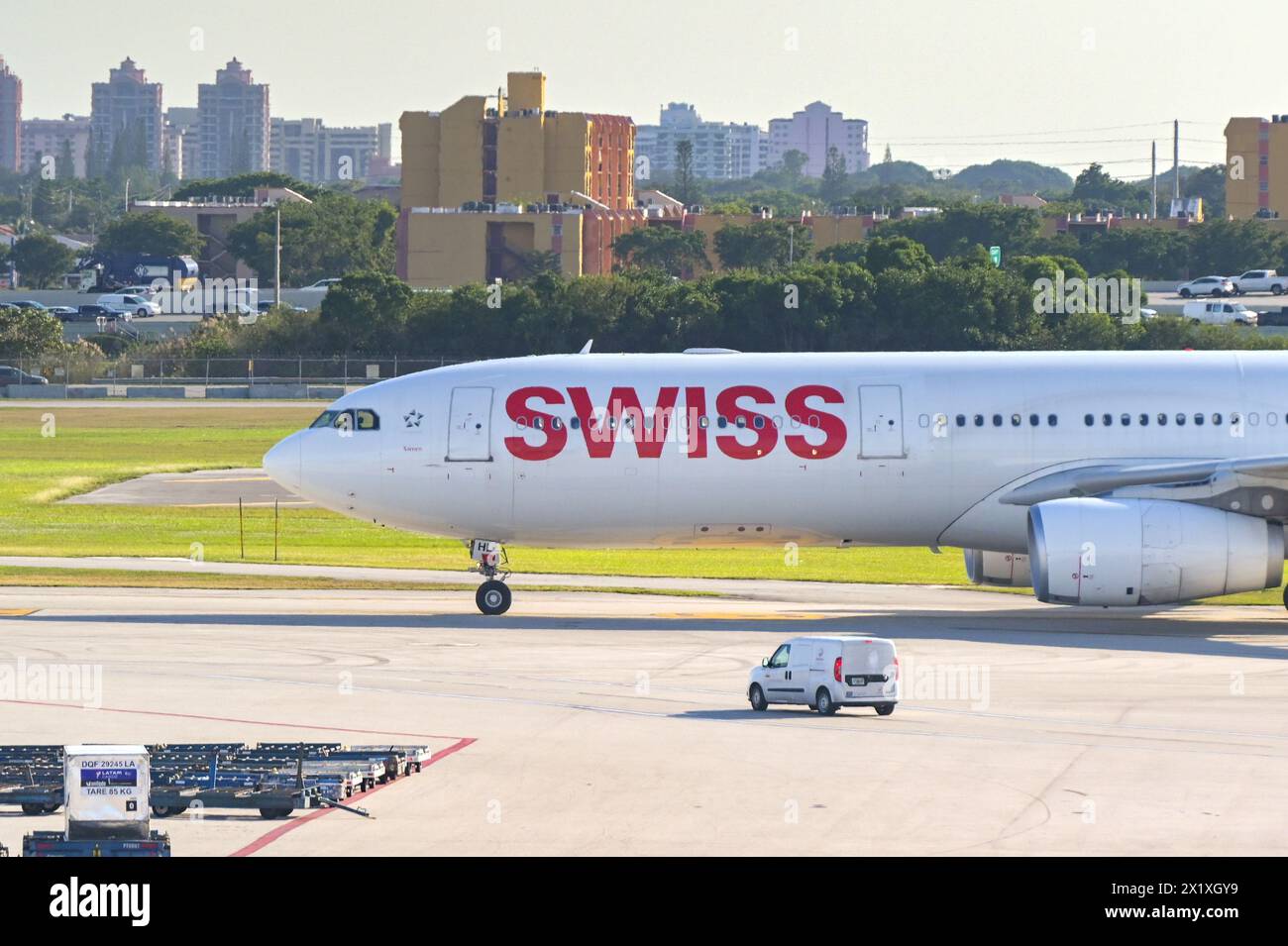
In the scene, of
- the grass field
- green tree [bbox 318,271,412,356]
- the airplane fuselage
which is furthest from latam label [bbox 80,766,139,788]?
green tree [bbox 318,271,412,356]

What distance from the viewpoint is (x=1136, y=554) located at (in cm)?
3628

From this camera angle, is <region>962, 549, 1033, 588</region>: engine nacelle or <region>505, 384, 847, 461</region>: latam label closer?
<region>505, 384, 847, 461</region>: latam label

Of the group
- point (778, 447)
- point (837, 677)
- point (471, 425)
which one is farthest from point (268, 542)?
point (837, 677)

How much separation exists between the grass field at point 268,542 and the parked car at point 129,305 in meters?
99.1

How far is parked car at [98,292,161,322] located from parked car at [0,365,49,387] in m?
50.8

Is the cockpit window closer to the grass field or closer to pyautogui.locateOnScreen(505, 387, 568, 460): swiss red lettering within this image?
pyautogui.locateOnScreen(505, 387, 568, 460): swiss red lettering

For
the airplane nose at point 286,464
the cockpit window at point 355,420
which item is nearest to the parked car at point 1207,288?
the cockpit window at point 355,420

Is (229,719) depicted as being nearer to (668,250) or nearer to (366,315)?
(366,315)

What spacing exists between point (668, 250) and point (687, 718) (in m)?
166

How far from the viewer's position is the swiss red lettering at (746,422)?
3866 cm

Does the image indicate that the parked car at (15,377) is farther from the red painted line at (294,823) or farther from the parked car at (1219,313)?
the red painted line at (294,823)

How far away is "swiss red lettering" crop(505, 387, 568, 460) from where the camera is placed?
39.0 metres

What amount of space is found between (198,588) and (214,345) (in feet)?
298
